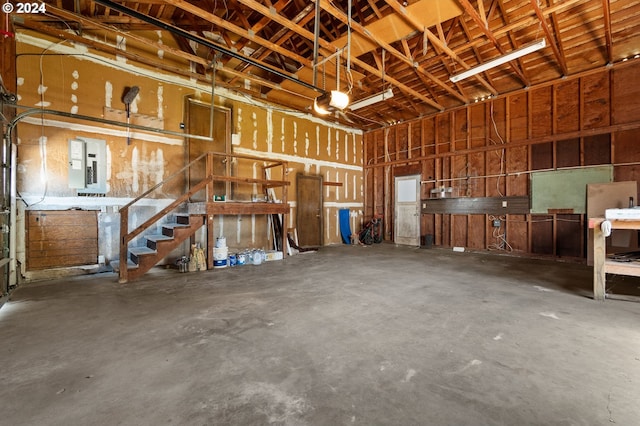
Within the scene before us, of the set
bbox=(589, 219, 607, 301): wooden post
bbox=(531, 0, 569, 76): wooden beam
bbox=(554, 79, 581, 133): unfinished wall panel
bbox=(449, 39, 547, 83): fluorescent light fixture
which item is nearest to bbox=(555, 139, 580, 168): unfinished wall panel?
bbox=(554, 79, 581, 133): unfinished wall panel

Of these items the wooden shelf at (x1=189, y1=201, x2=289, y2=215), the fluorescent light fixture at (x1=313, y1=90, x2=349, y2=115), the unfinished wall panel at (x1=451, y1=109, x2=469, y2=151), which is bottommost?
the wooden shelf at (x1=189, y1=201, x2=289, y2=215)

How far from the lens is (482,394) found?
1.75 metres

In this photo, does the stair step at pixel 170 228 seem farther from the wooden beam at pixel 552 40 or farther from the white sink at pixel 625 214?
the wooden beam at pixel 552 40

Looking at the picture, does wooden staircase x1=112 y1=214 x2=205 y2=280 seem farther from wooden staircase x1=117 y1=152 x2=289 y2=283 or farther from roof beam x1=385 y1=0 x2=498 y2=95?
roof beam x1=385 y1=0 x2=498 y2=95

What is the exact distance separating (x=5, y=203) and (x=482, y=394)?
19.0ft

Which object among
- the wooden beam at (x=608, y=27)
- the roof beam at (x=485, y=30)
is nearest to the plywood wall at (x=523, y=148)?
the wooden beam at (x=608, y=27)

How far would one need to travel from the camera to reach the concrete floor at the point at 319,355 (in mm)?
1614

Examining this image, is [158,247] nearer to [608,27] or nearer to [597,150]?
[608,27]

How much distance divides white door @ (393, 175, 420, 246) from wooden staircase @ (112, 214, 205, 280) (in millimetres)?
6375

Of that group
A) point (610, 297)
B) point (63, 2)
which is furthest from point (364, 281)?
point (63, 2)

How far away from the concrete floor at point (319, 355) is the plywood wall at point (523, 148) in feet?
11.7

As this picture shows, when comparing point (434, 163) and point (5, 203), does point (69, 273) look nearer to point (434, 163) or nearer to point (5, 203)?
point (5, 203)

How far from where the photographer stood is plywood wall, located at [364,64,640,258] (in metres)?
5.99

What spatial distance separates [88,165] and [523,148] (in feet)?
31.7
